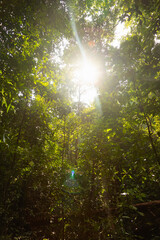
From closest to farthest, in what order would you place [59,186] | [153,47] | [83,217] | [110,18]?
[83,217] < [59,186] < [153,47] < [110,18]

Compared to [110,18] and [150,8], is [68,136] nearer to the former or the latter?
[150,8]

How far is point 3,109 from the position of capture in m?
2.91

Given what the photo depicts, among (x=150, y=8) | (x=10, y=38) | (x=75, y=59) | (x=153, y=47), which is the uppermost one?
(x=75, y=59)

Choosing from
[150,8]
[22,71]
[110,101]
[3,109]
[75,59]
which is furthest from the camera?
[75,59]

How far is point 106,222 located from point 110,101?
3759 millimetres

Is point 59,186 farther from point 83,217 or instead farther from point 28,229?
point 28,229

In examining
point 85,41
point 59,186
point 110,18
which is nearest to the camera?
point 59,186

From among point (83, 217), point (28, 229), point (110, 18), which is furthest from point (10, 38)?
point (110, 18)

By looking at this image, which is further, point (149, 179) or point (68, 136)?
point (68, 136)

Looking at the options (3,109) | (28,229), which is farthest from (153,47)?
(28,229)

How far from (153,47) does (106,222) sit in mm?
7477

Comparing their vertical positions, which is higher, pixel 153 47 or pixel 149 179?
pixel 153 47

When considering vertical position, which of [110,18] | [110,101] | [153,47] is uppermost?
[110,18]

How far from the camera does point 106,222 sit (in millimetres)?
2857
